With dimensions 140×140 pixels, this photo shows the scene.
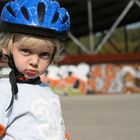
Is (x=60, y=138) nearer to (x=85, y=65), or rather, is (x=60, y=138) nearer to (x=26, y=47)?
(x=26, y=47)

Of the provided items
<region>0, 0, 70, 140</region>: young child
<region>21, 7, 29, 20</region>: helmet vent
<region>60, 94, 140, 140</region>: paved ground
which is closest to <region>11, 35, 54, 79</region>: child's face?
<region>0, 0, 70, 140</region>: young child

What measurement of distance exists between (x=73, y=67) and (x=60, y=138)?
2227cm

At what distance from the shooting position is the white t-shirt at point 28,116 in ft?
Answer: 8.26

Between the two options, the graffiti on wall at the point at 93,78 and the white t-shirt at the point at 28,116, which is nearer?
the white t-shirt at the point at 28,116

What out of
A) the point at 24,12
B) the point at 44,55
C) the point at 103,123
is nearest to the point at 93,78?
the point at 103,123

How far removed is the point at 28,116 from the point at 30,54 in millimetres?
336

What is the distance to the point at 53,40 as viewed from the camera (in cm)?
267

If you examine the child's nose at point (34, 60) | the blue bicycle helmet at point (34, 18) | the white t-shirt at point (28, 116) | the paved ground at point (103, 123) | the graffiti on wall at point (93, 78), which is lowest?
the graffiti on wall at point (93, 78)

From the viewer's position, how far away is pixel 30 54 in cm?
262

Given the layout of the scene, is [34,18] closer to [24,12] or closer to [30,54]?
[24,12]

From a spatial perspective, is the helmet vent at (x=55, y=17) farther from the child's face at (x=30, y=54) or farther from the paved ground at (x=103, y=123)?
the paved ground at (x=103, y=123)

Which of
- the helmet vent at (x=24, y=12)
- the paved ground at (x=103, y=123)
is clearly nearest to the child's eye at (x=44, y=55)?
the helmet vent at (x=24, y=12)

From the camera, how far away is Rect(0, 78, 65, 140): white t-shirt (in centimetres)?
252

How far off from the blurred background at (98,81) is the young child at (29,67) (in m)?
0.27
